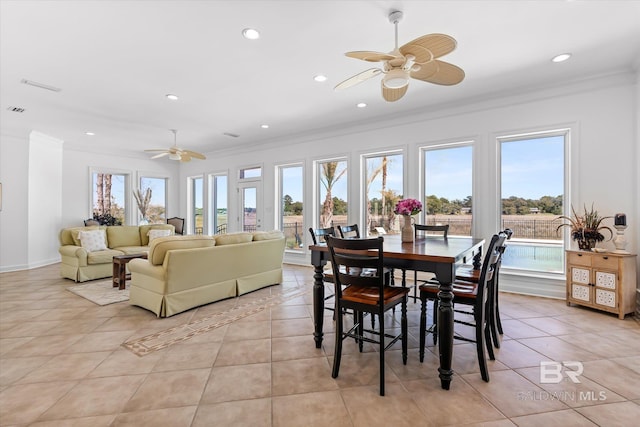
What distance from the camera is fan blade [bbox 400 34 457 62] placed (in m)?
1.99

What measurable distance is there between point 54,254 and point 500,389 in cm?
862

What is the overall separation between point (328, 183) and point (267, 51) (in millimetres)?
3415

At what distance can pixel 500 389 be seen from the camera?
1.94 m

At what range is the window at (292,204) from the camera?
665 centimetres

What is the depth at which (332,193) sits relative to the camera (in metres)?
6.21

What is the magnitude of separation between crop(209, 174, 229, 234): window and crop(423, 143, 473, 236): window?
17.7ft

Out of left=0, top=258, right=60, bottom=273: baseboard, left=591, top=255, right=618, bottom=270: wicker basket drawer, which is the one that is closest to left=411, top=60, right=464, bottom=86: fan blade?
left=591, top=255, right=618, bottom=270: wicker basket drawer

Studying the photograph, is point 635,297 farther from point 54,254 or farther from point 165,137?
point 54,254

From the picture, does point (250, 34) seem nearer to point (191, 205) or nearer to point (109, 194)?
point (191, 205)

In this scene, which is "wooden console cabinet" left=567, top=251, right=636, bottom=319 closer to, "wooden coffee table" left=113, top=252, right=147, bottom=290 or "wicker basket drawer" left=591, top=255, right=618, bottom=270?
"wicker basket drawer" left=591, top=255, right=618, bottom=270

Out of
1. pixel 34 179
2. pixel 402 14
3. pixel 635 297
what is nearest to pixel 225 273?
pixel 402 14

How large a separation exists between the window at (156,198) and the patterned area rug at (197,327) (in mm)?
6299

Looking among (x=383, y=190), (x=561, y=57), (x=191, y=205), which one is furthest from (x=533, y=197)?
(x=191, y=205)

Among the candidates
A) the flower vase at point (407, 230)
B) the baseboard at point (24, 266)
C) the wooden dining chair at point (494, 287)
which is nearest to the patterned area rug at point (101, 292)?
A: the baseboard at point (24, 266)
